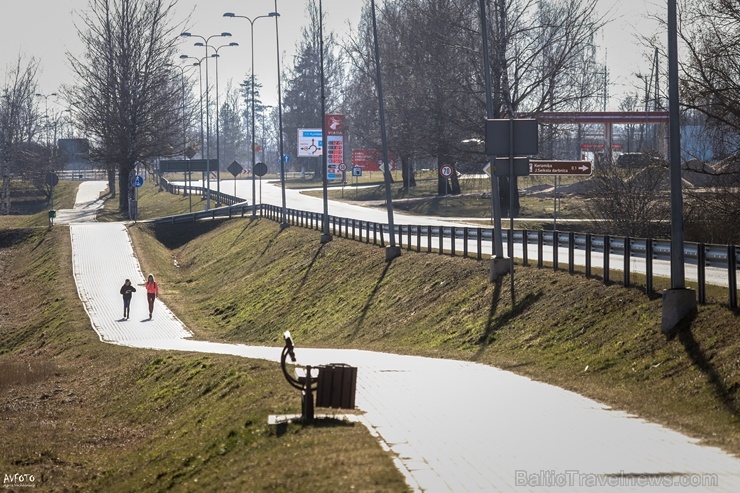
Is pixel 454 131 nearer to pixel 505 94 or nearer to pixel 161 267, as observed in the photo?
pixel 505 94

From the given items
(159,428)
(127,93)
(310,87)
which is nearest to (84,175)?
(310,87)

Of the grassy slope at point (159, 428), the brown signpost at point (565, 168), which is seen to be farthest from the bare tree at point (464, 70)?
the grassy slope at point (159, 428)

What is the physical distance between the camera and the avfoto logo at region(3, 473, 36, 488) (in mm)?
15500

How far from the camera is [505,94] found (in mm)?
54125

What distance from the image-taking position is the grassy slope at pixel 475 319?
15.9 meters

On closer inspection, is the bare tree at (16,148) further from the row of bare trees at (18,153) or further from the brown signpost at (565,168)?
the brown signpost at (565,168)

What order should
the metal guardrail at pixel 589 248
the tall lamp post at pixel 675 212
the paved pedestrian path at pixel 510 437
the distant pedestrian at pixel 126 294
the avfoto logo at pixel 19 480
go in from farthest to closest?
the distant pedestrian at pixel 126 294
the metal guardrail at pixel 589 248
the tall lamp post at pixel 675 212
the avfoto logo at pixel 19 480
the paved pedestrian path at pixel 510 437

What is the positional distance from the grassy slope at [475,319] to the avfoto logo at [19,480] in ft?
23.8

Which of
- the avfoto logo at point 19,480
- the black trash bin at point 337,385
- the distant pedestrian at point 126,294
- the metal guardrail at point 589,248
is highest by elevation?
the metal guardrail at point 589,248

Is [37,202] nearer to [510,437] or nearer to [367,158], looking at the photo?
[367,158]

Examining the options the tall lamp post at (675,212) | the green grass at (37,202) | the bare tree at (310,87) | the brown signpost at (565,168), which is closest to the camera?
the tall lamp post at (675,212)

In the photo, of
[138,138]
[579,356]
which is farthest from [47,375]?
[138,138]

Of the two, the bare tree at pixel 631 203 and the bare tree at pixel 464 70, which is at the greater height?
the bare tree at pixel 464 70

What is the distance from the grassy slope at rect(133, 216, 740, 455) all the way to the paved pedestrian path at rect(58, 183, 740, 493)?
629 mm
